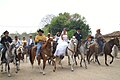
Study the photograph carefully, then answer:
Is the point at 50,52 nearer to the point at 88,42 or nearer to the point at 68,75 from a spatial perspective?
the point at 68,75

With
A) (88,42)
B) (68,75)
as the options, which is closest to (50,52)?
(68,75)

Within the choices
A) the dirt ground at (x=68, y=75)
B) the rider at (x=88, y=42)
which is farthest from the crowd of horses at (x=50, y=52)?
the dirt ground at (x=68, y=75)

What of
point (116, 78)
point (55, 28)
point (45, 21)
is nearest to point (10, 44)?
point (116, 78)

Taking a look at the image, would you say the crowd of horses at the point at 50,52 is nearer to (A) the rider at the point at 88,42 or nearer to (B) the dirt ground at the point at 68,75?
(A) the rider at the point at 88,42

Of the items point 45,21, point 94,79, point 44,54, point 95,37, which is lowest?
point 94,79

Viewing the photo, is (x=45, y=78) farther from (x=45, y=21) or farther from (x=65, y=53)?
(x=45, y=21)

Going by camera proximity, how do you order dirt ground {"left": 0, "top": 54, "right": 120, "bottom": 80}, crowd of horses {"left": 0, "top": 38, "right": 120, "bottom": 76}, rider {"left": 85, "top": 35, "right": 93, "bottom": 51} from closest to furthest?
1. dirt ground {"left": 0, "top": 54, "right": 120, "bottom": 80}
2. crowd of horses {"left": 0, "top": 38, "right": 120, "bottom": 76}
3. rider {"left": 85, "top": 35, "right": 93, "bottom": 51}

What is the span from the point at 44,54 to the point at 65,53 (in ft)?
7.65

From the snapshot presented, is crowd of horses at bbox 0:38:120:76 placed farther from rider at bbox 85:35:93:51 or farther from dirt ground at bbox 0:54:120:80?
dirt ground at bbox 0:54:120:80

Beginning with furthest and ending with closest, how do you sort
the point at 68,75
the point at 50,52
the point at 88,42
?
the point at 88,42, the point at 50,52, the point at 68,75

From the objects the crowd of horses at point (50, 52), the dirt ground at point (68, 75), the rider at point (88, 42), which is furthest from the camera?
the rider at point (88, 42)

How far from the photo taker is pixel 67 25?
6059 cm

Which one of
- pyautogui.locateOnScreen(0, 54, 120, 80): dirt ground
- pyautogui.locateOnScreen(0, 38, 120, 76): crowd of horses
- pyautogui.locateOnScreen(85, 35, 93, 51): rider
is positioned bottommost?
pyautogui.locateOnScreen(0, 54, 120, 80): dirt ground

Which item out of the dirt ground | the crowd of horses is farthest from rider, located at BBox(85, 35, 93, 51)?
the dirt ground
